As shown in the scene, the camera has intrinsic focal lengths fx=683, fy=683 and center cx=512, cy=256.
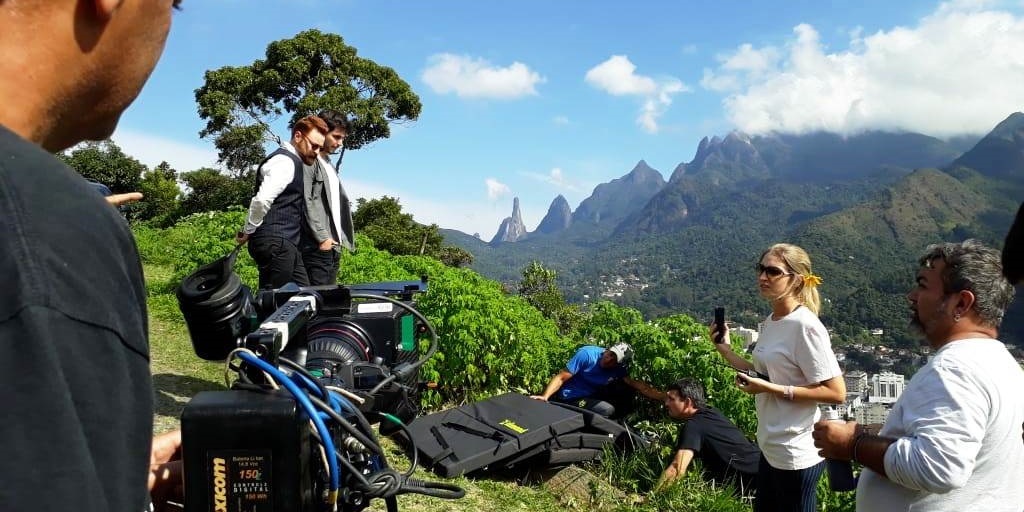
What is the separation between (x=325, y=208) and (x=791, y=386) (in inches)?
131

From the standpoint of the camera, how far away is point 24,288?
534 mm

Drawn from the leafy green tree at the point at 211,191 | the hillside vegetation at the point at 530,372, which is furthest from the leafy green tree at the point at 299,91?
the hillside vegetation at the point at 530,372

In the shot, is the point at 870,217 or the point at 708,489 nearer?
the point at 708,489

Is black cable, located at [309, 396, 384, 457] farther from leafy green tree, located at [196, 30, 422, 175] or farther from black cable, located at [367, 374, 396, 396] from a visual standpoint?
leafy green tree, located at [196, 30, 422, 175]

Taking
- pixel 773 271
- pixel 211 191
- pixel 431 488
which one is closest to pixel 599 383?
pixel 773 271

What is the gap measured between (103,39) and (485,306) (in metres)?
5.92

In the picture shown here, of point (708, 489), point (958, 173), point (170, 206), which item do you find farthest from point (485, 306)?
point (958, 173)

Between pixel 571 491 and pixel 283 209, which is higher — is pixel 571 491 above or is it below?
below

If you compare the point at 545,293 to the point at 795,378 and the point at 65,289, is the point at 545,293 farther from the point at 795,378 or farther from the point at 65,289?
the point at 65,289

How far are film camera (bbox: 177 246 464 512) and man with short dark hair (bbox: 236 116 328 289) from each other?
2648 millimetres

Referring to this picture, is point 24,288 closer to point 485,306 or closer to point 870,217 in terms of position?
point 485,306

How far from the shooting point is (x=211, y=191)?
1169 inches

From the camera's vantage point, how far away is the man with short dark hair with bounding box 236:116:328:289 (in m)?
4.51

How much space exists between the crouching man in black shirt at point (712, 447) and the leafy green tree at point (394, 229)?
18.7 meters
